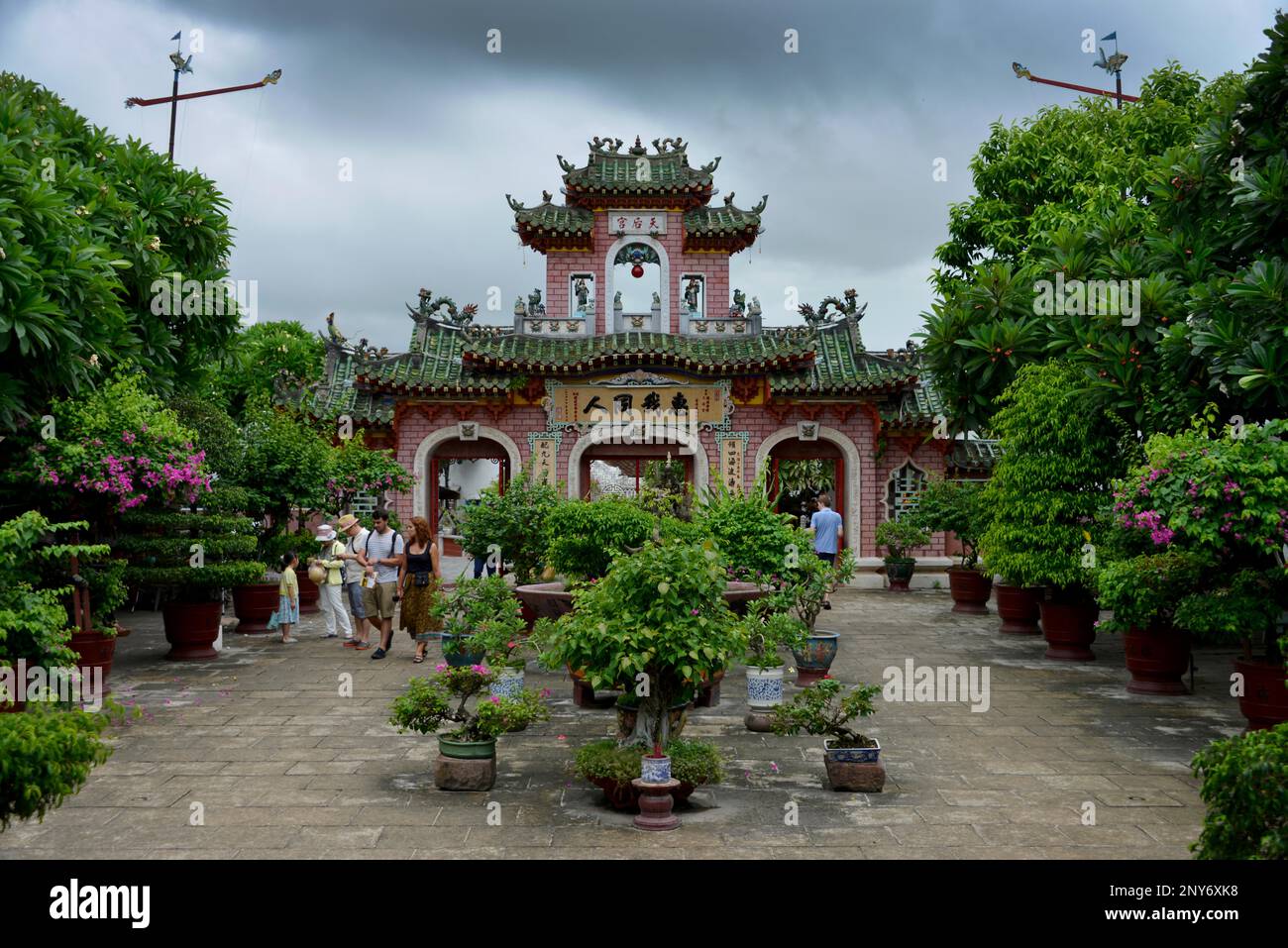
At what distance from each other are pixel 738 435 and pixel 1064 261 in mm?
8897

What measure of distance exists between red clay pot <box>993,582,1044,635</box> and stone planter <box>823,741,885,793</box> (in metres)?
8.05

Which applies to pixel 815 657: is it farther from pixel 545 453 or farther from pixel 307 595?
pixel 545 453

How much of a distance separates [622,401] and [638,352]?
1.19 m

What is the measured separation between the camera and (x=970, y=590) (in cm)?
1614

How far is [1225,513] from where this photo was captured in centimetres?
727

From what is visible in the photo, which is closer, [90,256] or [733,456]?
[90,256]

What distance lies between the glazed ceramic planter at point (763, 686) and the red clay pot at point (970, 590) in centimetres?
864

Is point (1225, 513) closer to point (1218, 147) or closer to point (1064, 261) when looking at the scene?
point (1218, 147)

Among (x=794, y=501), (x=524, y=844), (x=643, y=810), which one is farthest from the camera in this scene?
(x=794, y=501)

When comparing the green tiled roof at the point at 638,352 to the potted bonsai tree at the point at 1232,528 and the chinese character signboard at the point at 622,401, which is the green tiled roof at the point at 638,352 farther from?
the potted bonsai tree at the point at 1232,528

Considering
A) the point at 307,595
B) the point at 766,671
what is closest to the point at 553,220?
the point at 307,595

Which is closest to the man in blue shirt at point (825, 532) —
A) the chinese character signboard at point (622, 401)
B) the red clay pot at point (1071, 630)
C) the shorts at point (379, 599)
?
the red clay pot at point (1071, 630)
